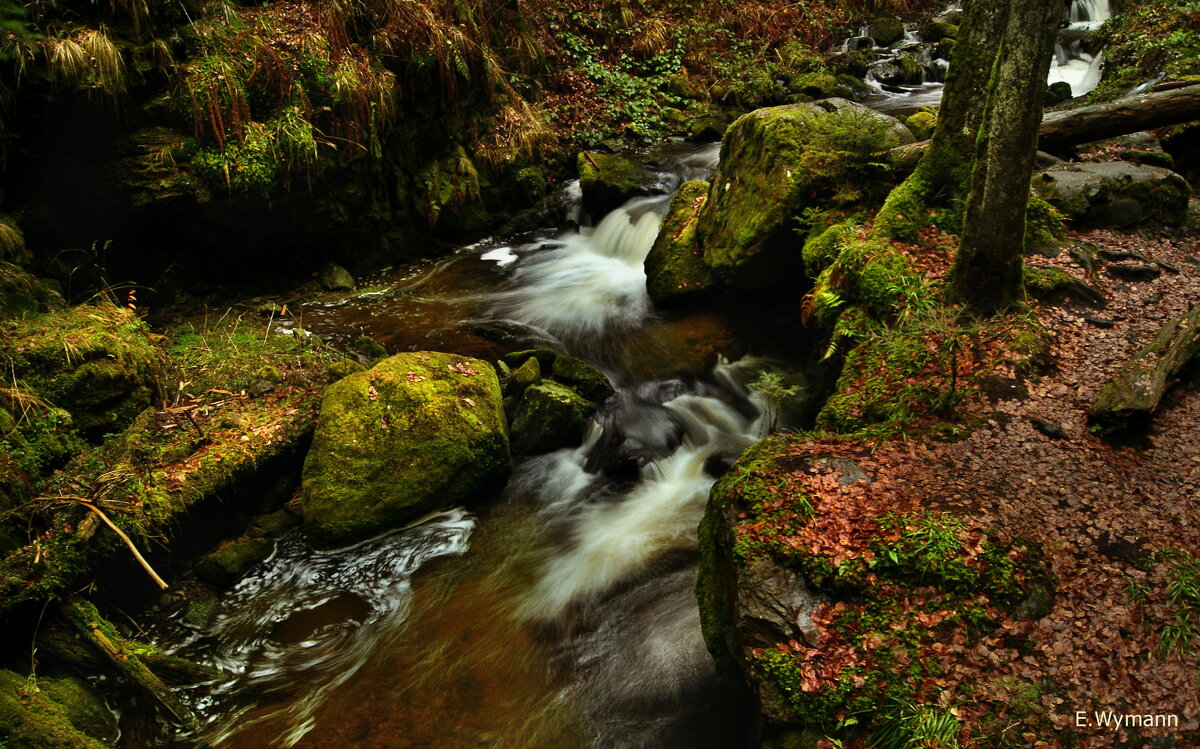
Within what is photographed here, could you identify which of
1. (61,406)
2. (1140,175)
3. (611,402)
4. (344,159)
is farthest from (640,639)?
(344,159)

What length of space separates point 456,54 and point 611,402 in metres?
6.38

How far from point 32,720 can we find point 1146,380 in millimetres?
6723

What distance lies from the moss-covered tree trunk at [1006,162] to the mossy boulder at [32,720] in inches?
250

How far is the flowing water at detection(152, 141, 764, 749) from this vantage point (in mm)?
3955

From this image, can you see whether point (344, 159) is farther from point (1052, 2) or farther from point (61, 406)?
point (1052, 2)

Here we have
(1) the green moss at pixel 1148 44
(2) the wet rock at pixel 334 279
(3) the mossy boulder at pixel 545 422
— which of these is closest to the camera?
(3) the mossy boulder at pixel 545 422

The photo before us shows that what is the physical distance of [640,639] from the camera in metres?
4.56

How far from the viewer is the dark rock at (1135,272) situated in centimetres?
524

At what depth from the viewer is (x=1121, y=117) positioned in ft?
20.5

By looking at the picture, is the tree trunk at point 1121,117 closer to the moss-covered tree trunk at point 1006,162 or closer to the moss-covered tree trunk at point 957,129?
the moss-covered tree trunk at point 957,129

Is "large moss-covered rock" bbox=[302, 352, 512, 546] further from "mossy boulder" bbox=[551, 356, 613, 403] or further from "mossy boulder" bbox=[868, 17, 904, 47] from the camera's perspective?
"mossy boulder" bbox=[868, 17, 904, 47]

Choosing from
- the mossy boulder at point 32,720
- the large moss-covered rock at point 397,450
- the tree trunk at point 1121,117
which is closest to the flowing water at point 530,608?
the large moss-covered rock at point 397,450

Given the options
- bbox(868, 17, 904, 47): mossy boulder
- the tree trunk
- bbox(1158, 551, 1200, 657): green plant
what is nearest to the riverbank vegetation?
bbox(1158, 551, 1200, 657): green plant

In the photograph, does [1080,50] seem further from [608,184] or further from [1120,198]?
[608,184]
